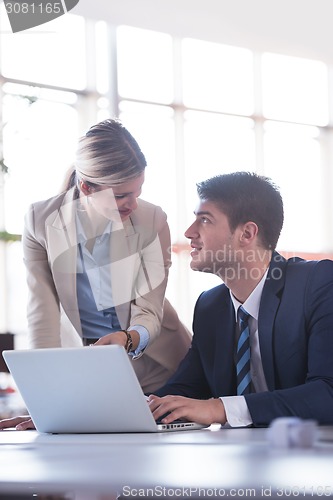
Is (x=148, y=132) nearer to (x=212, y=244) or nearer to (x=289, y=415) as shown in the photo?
(x=212, y=244)

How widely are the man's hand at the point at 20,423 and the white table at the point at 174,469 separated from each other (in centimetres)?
62

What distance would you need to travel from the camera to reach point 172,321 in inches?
105

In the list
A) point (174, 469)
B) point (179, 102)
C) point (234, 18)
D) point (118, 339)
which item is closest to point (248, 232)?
point (118, 339)

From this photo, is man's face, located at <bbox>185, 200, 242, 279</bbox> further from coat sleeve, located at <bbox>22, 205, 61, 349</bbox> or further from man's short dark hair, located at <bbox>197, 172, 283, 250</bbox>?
coat sleeve, located at <bbox>22, 205, 61, 349</bbox>

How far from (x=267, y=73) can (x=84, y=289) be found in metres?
7.10

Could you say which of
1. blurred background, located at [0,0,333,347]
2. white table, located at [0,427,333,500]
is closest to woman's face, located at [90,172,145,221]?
white table, located at [0,427,333,500]

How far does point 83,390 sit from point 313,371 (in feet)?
2.07

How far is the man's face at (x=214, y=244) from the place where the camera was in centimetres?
234

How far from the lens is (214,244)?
2359mm

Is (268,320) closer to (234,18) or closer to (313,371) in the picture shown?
(313,371)

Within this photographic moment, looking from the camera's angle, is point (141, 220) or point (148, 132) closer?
point (141, 220)

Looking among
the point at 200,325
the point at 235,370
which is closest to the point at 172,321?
the point at 200,325

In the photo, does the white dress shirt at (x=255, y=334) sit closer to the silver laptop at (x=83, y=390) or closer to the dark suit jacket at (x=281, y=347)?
the dark suit jacket at (x=281, y=347)

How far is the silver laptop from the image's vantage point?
162 centimetres
